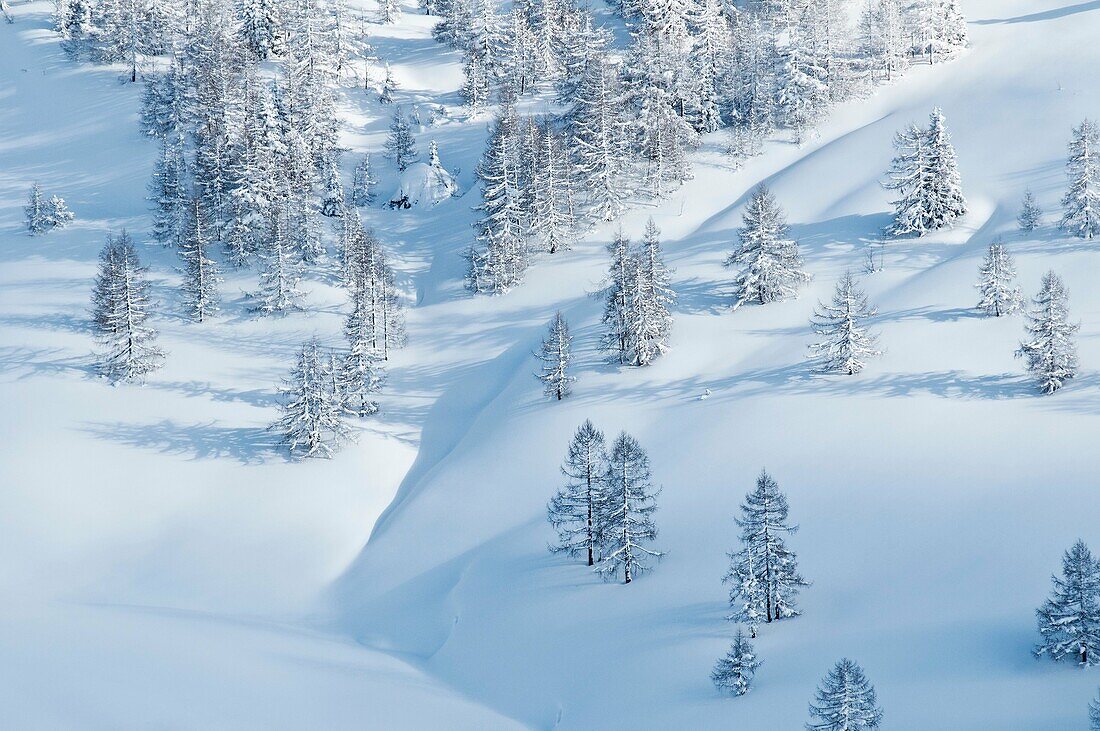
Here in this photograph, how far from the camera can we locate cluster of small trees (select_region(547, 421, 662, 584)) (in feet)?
125

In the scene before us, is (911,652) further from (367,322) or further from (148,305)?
(148,305)

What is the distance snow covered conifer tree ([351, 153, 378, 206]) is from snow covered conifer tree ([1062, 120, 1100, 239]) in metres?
54.2

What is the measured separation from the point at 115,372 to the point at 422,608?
93.0 feet

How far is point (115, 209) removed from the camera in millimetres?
78125

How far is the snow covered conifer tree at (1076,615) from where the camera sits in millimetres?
24469

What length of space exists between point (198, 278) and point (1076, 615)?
57219mm

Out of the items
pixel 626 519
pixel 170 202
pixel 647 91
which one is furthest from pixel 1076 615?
pixel 170 202

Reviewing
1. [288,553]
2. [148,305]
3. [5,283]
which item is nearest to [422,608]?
[288,553]

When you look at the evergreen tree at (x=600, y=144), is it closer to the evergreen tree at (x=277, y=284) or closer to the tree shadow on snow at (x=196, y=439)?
the evergreen tree at (x=277, y=284)

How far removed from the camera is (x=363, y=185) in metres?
82.2

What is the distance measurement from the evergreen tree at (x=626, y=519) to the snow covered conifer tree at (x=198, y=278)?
37.9m

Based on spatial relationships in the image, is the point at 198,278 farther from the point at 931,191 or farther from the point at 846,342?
the point at 931,191

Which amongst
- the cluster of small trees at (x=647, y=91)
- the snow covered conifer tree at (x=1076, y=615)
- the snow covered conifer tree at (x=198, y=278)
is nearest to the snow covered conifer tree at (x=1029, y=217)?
the cluster of small trees at (x=647, y=91)

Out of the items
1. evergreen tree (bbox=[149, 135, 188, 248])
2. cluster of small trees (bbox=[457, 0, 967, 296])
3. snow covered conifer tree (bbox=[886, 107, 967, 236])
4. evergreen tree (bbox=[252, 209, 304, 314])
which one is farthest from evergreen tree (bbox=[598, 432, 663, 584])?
evergreen tree (bbox=[149, 135, 188, 248])
